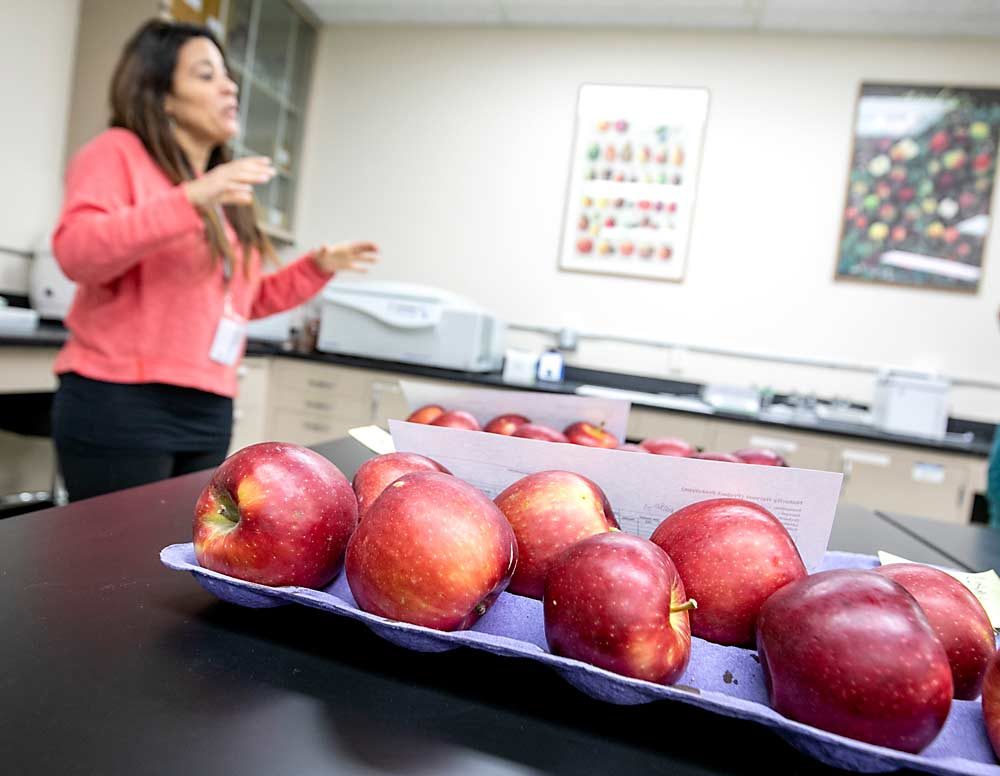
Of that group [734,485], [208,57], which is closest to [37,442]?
[208,57]

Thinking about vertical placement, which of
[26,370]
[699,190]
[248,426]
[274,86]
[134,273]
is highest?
[274,86]

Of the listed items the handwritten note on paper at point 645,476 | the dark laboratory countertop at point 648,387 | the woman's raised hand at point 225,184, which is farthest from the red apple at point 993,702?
the dark laboratory countertop at point 648,387

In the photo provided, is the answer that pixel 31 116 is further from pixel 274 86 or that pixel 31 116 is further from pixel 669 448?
pixel 669 448

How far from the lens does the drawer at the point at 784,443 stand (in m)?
2.71

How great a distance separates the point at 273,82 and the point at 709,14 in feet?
7.16

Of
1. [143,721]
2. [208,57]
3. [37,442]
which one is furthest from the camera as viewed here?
[37,442]

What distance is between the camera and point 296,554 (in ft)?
1.42

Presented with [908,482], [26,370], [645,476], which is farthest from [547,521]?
[908,482]

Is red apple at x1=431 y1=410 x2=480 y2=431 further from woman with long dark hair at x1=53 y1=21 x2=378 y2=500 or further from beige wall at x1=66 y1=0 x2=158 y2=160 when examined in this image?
beige wall at x1=66 y1=0 x2=158 y2=160

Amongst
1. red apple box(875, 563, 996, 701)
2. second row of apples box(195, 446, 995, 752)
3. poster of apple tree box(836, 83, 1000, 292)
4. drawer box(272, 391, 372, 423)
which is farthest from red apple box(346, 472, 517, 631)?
poster of apple tree box(836, 83, 1000, 292)

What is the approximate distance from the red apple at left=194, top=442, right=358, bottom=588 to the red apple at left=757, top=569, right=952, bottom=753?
28 centimetres

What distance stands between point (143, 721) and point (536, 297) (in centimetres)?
337

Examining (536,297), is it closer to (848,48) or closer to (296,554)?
(848,48)

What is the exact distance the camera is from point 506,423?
0.94m
